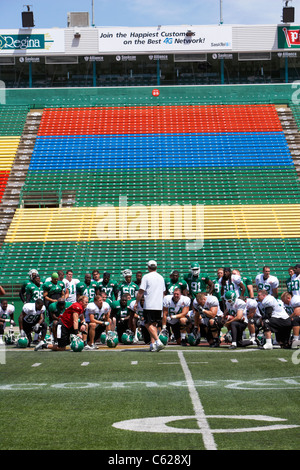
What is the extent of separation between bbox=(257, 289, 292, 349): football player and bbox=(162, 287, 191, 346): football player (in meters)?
1.78

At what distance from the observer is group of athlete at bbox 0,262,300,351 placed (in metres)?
14.1

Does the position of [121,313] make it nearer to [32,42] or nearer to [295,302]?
[295,302]

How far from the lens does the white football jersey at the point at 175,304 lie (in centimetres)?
1543

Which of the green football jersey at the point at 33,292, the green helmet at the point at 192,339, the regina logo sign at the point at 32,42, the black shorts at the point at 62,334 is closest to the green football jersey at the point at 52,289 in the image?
the green football jersey at the point at 33,292

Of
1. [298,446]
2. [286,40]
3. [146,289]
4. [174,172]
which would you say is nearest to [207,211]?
[174,172]

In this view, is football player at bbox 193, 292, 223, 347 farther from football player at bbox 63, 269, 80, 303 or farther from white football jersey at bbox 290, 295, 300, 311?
football player at bbox 63, 269, 80, 303

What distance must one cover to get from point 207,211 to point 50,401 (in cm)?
2030

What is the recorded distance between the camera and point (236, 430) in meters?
6.32

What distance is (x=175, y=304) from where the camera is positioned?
1548 cm

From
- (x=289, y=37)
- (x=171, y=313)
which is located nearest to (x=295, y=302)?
(x=171, y=313)

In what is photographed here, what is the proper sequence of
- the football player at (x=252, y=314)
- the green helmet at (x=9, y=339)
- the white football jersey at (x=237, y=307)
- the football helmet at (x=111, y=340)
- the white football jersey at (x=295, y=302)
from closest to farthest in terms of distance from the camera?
the white football jersey at (x=295, y=302) → the white football jersey at (x=237, y=307) → the football helmet at (x=111, y=340) → the football player at (x=252, y=314) → the green helmet at (x=9, y=339)

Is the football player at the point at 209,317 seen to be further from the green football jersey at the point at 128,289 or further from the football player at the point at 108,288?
the football player at the point at 108,288
